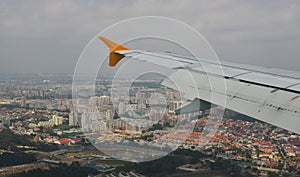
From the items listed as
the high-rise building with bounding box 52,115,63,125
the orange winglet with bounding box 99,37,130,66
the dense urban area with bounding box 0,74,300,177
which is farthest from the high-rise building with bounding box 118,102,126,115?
the high-rise building with bounding box 52,115,63,125

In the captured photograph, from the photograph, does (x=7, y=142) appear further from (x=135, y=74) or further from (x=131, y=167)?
(x=135, y=74)

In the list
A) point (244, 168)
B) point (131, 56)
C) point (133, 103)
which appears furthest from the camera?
point (244, 168)


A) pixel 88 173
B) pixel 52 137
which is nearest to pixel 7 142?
pixel 52 137

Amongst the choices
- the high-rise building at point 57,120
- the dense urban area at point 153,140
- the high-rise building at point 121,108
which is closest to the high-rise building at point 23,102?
the high-rise building at point 57,120

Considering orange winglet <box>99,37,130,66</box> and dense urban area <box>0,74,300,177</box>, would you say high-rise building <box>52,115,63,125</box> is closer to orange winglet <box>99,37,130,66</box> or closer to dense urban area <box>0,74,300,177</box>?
dense urban area <box>0,74,300,177</box>

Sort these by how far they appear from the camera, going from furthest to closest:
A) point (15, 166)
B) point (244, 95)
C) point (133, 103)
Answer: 1. point (15, 166)
2. point (133, 103)
3. point (244, 95)

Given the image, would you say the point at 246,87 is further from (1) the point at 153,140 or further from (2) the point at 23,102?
(2) the point at 23,102
